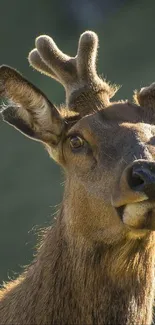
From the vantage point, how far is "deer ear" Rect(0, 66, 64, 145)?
5910 mm

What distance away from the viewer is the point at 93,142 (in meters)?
5.75

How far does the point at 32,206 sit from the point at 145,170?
7776 millimetres

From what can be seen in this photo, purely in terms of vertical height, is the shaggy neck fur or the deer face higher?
the deer face

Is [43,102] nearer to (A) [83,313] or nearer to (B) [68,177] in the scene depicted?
(B) [68,177]

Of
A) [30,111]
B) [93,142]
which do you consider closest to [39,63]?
[30,111]

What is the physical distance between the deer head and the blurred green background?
5463mm

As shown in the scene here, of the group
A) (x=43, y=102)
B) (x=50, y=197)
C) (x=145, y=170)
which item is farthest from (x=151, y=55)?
(x=145, y=170)

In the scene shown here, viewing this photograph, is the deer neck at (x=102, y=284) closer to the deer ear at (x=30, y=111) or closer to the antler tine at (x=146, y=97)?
the deer ear at (x=30, y=111)

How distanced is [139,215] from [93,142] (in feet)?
2.51

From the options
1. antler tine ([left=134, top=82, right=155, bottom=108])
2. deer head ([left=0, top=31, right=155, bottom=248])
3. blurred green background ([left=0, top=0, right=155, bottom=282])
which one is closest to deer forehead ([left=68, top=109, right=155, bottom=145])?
deer head ([left=0, top=31, right=155, bottom=248])

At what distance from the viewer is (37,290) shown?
5902 millimetres

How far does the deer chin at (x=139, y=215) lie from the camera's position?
5.14m

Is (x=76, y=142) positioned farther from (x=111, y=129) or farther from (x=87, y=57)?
(x=87, y=57)

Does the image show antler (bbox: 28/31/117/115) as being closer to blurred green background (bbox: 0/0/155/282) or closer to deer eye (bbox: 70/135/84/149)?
deer eye (bbox: 70/135/84/149)
